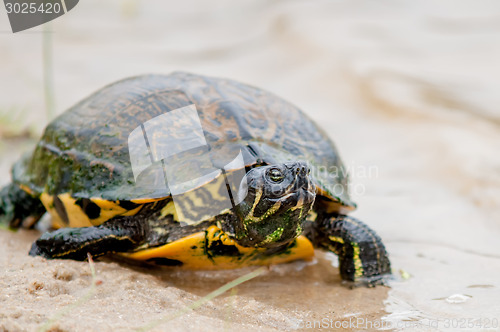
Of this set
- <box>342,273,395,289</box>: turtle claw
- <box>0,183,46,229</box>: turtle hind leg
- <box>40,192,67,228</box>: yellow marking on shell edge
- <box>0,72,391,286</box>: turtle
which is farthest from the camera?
<box>0,183,46,229</box>: turtle hind leg

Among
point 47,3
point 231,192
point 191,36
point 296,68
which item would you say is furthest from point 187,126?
point 191,36

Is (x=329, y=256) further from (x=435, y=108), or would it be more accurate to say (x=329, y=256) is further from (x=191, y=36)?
(x=191, y=36)

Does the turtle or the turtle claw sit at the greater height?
the turtle

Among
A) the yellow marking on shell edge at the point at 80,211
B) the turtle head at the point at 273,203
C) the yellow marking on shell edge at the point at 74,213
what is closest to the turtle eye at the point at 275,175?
the turtle head at the point at 273,203

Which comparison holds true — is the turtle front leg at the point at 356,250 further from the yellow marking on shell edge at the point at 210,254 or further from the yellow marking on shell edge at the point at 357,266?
the yellow marking on shell edge at the point at 210,254

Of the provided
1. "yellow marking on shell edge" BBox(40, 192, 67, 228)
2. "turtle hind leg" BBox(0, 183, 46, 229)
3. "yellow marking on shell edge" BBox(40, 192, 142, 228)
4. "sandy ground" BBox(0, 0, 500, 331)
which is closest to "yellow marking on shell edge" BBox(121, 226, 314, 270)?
"sandy ground" BBox(0, 0, 500, 331)

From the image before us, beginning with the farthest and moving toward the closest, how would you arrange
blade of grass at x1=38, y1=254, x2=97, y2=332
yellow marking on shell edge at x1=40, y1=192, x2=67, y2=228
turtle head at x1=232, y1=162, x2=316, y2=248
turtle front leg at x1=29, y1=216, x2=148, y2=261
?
yellow marking on shell edge at x1=40, y1=192, x2=67, y2=228
turtle front leg at x1=29, y1=216, x2=148, y2=261
turtle head at x1=232, y1=162, x2=316, y2=248
blade of grass at x1=38, y1=254, x2=97, y2=332

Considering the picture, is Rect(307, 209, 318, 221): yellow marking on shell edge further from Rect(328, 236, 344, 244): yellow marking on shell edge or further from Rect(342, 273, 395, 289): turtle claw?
Rect(342, 273, 395, 289): turtle claw
